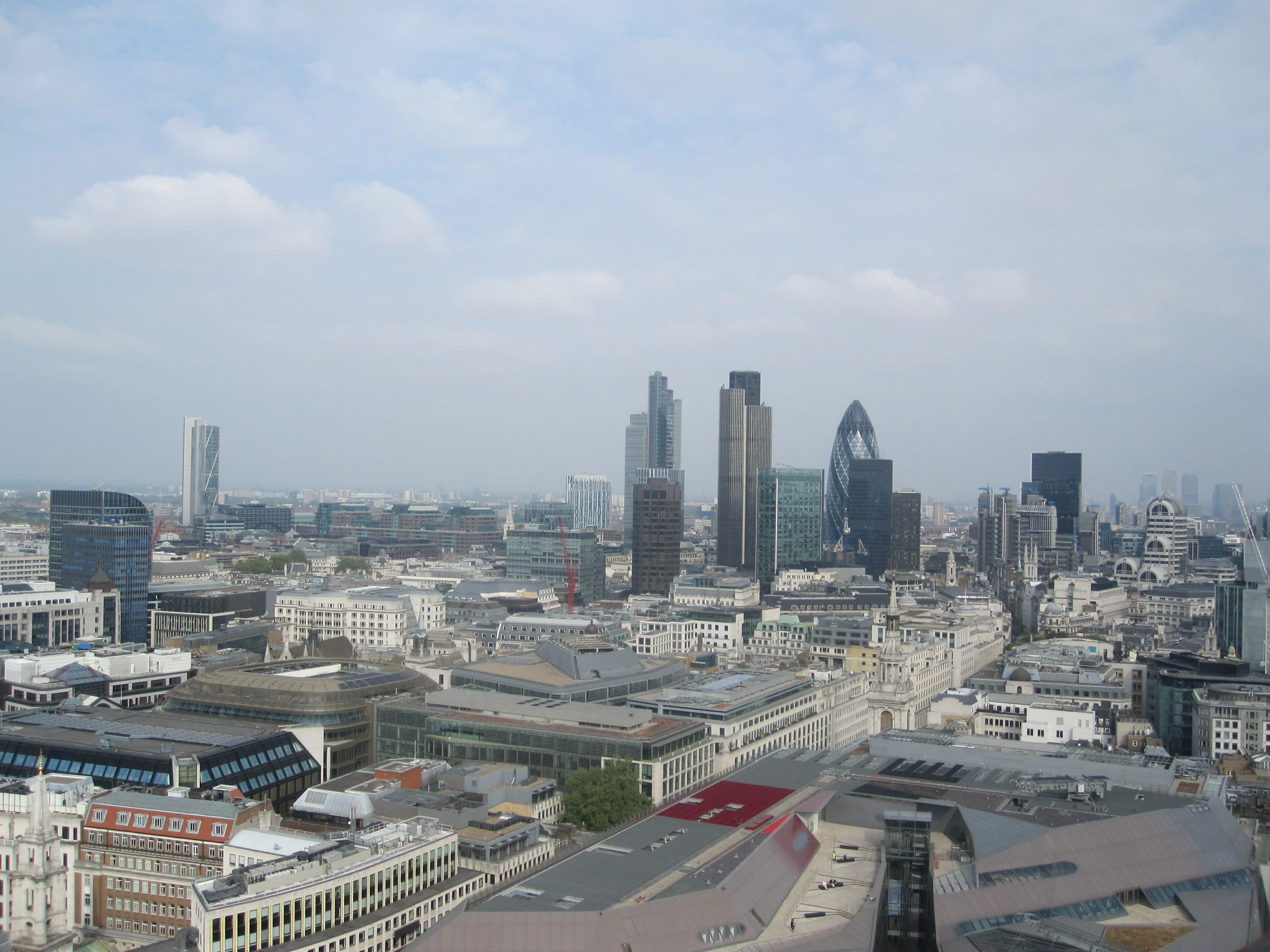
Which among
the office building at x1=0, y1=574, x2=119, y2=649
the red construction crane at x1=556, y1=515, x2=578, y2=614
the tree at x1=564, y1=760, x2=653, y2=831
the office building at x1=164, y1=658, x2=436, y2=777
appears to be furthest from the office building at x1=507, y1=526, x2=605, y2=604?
the tree at x1=564, y1=760, x2=653, y2=831

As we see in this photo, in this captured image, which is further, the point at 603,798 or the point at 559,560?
the point at 559,560

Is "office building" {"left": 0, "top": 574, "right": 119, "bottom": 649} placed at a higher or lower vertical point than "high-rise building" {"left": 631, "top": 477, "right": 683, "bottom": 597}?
lower

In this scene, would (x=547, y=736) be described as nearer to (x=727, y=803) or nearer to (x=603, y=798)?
(x=603, y=798)

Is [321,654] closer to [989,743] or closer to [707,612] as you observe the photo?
[707,612]

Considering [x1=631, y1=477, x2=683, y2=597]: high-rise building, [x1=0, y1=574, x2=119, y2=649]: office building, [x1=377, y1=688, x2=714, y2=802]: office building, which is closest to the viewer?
[x1=377, y1=688, x2=714, y2=802]: office building

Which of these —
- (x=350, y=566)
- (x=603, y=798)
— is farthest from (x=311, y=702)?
(x=350, y=566)

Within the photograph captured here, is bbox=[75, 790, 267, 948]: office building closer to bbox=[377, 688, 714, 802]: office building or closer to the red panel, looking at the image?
bbox=[377, 688, 714, 802]: office building
